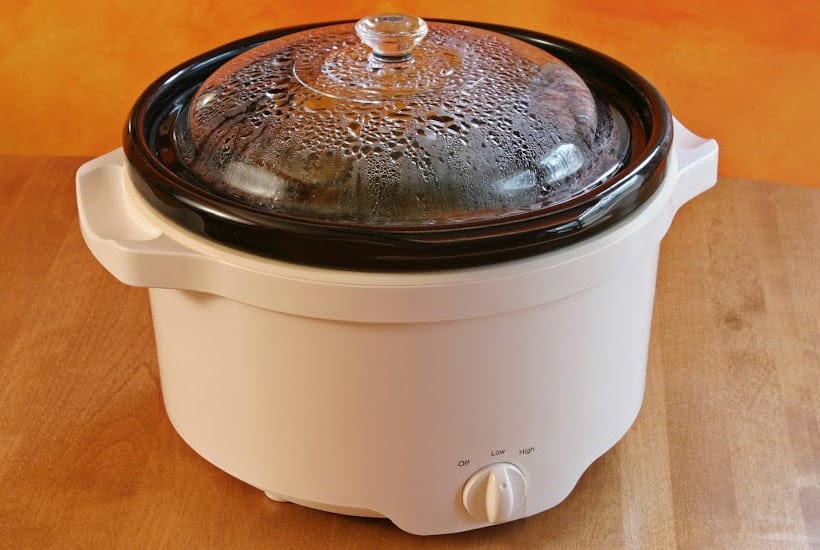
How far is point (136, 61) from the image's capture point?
187 cm

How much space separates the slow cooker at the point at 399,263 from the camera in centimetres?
87

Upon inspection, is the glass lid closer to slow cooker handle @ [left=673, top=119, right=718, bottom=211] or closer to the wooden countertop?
slow cooker handle @ [left=673, top=119, right=718, bottom=211]

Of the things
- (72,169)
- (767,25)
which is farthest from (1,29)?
(767,25)

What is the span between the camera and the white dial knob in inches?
38.3

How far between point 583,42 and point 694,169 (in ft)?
2.59

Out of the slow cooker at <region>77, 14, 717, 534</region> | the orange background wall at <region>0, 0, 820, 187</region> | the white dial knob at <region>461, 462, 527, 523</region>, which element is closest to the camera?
the slow cooker at <region>77, 14, 717, 534</region>

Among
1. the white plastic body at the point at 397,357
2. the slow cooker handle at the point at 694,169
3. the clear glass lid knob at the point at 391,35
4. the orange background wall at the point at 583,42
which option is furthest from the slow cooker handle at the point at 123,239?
the orange background wall at the point at 583,42

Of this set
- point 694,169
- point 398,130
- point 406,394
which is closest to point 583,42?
point 694,169

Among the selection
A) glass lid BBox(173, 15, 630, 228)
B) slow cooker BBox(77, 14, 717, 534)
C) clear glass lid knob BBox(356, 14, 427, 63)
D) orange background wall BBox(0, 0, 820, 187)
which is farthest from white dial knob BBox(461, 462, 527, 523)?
orange background wall BBox(0, 0, 820, 187)

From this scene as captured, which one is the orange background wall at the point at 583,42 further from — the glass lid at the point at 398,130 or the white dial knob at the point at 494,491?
the white dial knob at the point at 494,491

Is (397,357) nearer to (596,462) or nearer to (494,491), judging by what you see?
(494,491)

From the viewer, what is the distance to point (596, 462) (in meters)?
1.13

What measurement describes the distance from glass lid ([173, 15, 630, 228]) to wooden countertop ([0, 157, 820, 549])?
298mm

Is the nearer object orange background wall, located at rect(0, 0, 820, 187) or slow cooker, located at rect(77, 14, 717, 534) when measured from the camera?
slow cooker, located at rect(77, 14, 717, 534)
